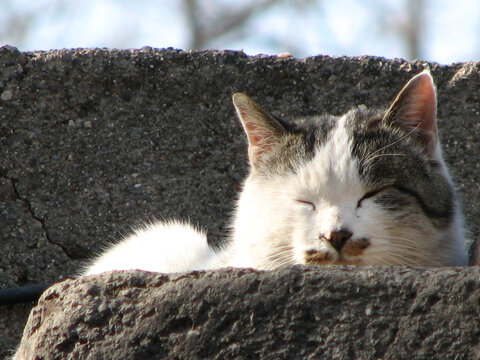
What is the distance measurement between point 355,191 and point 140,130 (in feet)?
3.88

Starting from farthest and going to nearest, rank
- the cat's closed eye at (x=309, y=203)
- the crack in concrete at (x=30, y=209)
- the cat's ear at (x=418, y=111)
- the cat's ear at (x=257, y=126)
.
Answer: the crack in concrete at (x=30, y=209), the cat's ear at (x=257, y=126), the cat's ear at (x=418, y=111), the cat's closed eye at (x=309, y=203)

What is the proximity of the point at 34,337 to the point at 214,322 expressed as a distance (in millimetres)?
469

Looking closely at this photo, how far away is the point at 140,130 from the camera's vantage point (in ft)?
10.6

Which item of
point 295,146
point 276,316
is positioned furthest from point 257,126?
point 276,316

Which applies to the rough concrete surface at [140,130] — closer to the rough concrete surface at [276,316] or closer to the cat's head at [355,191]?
A: the cat's head at [355,191]

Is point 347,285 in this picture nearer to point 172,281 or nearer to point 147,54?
point 172,281

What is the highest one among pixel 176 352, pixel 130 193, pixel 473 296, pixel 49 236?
pixel 130 193

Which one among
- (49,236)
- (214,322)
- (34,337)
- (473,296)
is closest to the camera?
(473,296)

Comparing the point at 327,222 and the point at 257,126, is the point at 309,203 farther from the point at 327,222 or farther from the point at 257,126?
the point at 257,126

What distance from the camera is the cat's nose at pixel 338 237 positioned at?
2.22 m

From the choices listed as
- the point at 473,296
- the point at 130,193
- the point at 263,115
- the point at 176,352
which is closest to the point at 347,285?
the point at 473,296

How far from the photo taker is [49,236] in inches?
124

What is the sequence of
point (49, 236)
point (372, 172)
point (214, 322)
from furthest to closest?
1. point (49, 236)
2. point (372, 172)
3. point (214, 322)

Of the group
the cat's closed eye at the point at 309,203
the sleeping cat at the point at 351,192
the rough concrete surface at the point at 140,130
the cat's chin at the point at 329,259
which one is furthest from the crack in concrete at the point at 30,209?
the cat's chin at the point at 329,259
